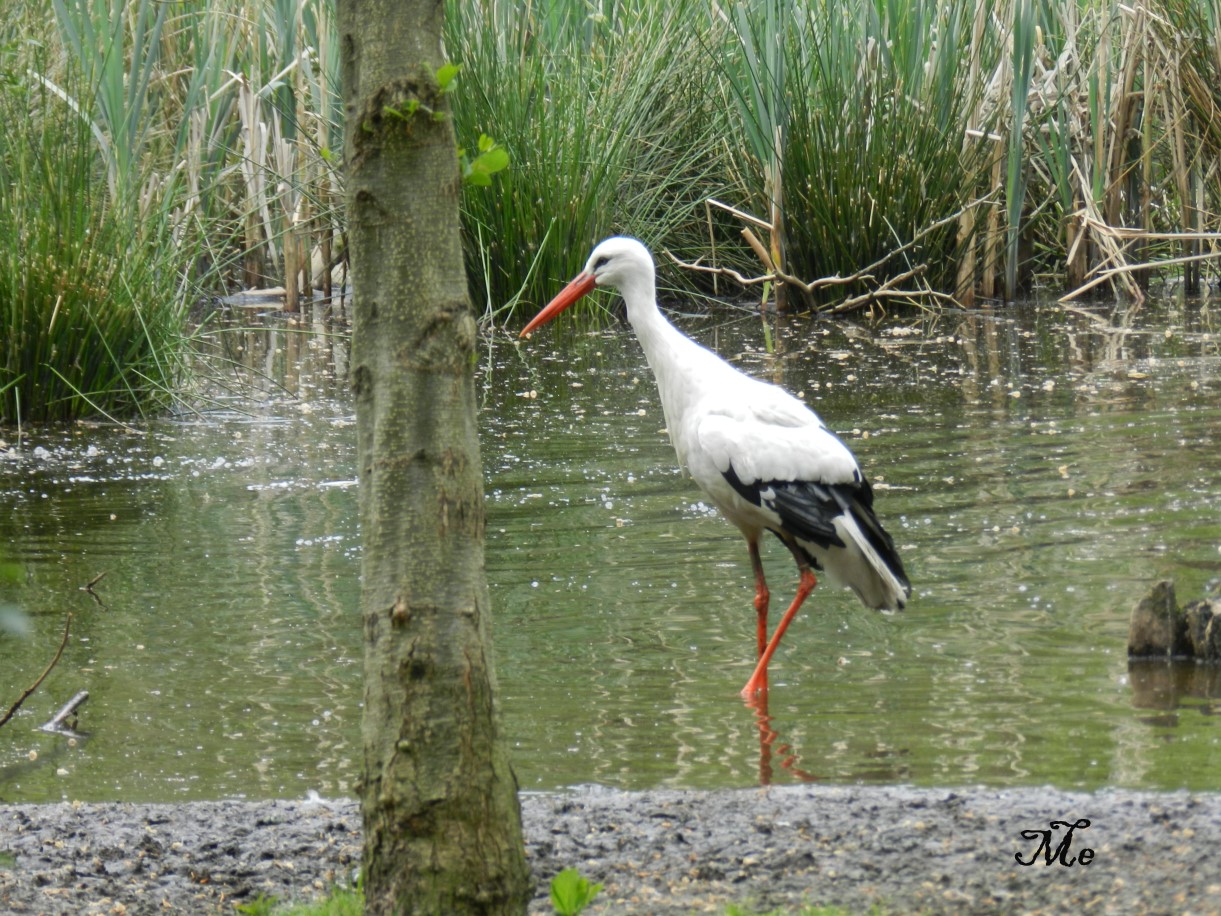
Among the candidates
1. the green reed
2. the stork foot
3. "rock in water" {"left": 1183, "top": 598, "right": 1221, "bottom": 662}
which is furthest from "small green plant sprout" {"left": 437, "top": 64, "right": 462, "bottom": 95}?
the green reed

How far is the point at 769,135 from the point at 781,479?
6.91 meters

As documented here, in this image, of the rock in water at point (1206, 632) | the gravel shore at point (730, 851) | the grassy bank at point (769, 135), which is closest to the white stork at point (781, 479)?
the rock in water at point (1206, 632)

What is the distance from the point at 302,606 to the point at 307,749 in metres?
1.37

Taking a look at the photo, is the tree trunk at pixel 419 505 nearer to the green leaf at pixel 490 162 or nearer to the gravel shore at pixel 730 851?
the green leaf at pixel 490 162

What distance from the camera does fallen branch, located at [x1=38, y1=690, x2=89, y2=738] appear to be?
4.18m

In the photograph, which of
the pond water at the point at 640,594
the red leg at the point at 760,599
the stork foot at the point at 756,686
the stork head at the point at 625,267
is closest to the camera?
the pond water at the point at 640,594

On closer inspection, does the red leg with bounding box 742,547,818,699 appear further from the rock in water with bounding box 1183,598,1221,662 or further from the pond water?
the rock in water with bounding box 1183,598,1221,662

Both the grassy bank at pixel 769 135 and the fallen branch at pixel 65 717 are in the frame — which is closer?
the fallen branch at pixel 65 717

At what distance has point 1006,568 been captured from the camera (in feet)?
17.9

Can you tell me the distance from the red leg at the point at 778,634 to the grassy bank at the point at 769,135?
219 inches

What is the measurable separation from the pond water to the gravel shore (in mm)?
274

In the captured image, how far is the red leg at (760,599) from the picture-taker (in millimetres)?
4922

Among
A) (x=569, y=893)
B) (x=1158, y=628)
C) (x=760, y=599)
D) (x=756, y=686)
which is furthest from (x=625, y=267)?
(x=569, y=893)

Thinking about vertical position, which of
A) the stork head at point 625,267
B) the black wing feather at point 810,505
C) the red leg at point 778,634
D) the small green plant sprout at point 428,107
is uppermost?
the small green plant sprout at point 428,107
